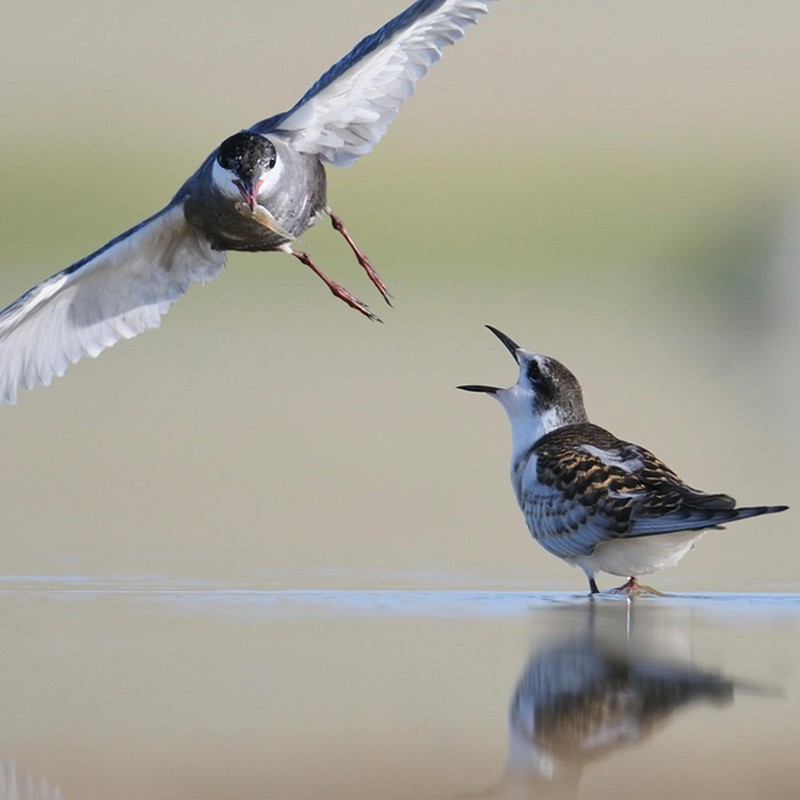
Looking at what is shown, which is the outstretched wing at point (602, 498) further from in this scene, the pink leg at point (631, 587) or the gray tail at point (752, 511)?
the pink leg at point (631, 587)

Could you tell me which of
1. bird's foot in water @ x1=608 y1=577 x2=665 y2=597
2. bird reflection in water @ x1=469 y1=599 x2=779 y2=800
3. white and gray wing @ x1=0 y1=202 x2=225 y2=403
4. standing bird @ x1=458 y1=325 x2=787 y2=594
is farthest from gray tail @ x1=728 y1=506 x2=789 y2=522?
white and gray wing @ x1=0 y1=202 x2=225 y2=403

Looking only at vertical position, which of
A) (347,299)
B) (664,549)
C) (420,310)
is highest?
(420,310)

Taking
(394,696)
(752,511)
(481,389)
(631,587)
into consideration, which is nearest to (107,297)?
(481,389)

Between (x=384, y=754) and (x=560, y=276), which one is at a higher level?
(x=560, y=276)

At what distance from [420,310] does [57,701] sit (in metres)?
11.0

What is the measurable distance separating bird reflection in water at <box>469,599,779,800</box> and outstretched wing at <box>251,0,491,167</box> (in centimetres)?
284

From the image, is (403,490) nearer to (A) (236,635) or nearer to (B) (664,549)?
(B) (664,549)

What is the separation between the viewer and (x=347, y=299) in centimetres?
852

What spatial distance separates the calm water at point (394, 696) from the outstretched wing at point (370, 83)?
224 centimetres

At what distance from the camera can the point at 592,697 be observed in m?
5.50

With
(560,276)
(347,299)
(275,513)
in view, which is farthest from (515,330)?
(347,299)

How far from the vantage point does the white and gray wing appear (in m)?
8.62

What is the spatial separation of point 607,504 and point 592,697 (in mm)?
2641

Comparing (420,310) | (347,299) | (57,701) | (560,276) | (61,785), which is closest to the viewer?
(61,785)
